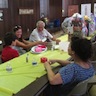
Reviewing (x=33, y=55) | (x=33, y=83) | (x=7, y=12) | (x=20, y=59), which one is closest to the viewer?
(x=33, y=83)

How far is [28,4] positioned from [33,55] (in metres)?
4.35

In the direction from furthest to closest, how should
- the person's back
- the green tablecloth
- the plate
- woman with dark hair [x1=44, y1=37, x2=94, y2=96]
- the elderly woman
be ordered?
the elderly woman, the plate, the person's back, woman with dark hair [x1=44, y1=37, x2=94, y2=96], the green tablecloth

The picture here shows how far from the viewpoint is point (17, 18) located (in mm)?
6297

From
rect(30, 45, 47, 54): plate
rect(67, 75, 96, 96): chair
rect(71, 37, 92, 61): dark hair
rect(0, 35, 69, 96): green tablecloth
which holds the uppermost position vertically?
rect(71, 37, 92, 61): dark hair

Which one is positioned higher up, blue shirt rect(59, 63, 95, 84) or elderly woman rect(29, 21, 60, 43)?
elderly woman rect(29, 21, 60, 43)

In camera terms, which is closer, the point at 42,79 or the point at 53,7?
the point at 42,79

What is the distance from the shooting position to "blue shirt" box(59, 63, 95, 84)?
168 centimetres

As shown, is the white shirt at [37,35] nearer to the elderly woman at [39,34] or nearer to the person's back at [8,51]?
the elderly woman at [39,34]

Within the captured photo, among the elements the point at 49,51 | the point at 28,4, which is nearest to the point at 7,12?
the point at 28,4

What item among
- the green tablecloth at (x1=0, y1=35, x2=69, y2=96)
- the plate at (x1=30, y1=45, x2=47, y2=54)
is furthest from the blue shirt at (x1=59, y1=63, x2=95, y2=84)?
the plate at (x1=30, y1=45, x2=47, y2=54)

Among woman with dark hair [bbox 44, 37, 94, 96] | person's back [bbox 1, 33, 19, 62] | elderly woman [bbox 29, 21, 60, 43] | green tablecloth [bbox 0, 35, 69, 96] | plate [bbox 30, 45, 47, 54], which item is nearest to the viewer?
green tablecloth [bbox 0, 35, 69, 96]

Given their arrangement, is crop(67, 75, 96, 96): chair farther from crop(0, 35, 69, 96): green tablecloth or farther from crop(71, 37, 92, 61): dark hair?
crop(0, 35, 69, 96): green tablecloth

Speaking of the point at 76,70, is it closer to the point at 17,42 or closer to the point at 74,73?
the point at 74,73

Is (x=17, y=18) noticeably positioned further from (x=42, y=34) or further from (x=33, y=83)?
(x=33, y=83)
